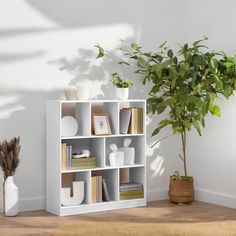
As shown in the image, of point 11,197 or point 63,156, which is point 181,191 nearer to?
point 63,156

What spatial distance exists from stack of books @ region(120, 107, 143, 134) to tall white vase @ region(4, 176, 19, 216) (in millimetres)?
1161

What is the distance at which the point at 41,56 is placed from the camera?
17.6ft

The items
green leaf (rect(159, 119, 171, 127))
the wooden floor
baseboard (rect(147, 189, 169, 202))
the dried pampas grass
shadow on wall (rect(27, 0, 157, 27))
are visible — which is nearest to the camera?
the wooden floor

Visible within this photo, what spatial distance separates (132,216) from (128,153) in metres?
0.66

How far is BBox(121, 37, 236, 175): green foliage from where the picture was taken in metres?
5.35

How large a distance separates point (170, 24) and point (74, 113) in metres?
1.44

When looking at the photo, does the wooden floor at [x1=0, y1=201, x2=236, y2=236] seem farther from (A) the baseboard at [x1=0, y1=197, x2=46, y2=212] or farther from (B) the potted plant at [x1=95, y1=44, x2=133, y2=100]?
(B) the potted plant at [x1=95, y1=44, x2=133, y2=100]

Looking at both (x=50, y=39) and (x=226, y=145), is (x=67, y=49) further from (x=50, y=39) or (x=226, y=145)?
(x=226, y=145)

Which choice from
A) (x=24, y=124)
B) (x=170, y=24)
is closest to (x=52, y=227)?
(x=24, y=124)

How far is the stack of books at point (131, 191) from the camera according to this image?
18.2ft

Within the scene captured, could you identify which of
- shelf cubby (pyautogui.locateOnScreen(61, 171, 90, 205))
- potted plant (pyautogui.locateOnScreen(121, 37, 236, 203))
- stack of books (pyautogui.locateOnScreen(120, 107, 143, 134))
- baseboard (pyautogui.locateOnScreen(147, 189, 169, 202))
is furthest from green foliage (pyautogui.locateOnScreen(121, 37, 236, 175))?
shelf cubby (pyautogui.locateOnScreen(61, 171, 90, 205))

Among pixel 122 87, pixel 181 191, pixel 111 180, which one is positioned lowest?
pixel 181 191

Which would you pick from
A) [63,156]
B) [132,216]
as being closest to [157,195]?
[132,216]

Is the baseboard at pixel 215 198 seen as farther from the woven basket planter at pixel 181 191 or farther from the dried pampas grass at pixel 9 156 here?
the dried pampas grass at pixel 9 156
